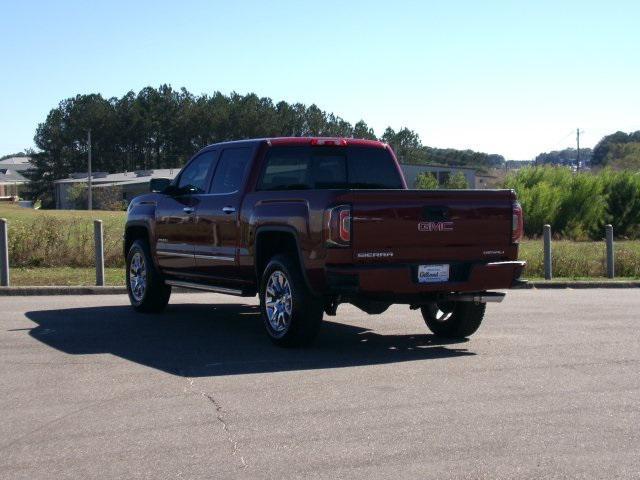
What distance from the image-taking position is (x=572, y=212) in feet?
127

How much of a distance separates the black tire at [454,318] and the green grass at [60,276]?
289 inches

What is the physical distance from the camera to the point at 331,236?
A: 9367 mm

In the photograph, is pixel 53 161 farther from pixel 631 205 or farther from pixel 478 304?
pixel 478 304

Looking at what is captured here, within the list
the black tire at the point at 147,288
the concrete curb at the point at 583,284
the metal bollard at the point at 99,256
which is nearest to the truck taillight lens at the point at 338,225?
the black tire at the point at 147,288

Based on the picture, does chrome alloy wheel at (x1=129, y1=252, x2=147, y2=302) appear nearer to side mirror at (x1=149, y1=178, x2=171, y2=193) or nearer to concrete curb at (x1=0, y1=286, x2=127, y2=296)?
side mirror at (x1=149, y1=178, x2=171, y2=193)

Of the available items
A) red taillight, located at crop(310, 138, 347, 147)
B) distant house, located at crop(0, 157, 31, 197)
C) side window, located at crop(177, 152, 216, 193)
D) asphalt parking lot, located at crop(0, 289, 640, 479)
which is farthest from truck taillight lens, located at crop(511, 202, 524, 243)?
distant house, located at crop(0, 157, 31, 197)

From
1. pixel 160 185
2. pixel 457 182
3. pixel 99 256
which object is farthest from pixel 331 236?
pixel 457 182

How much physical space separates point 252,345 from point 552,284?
30.1ft

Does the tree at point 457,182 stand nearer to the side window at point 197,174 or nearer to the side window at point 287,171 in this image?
the side window at point 197,174

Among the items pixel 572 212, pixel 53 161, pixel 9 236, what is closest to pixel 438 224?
pixel 9 236

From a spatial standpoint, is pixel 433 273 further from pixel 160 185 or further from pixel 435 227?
pixel 160 185

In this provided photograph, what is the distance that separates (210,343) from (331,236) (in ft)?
6.83

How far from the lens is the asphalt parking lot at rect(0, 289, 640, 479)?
5977mm

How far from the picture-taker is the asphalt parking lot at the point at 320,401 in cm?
598
